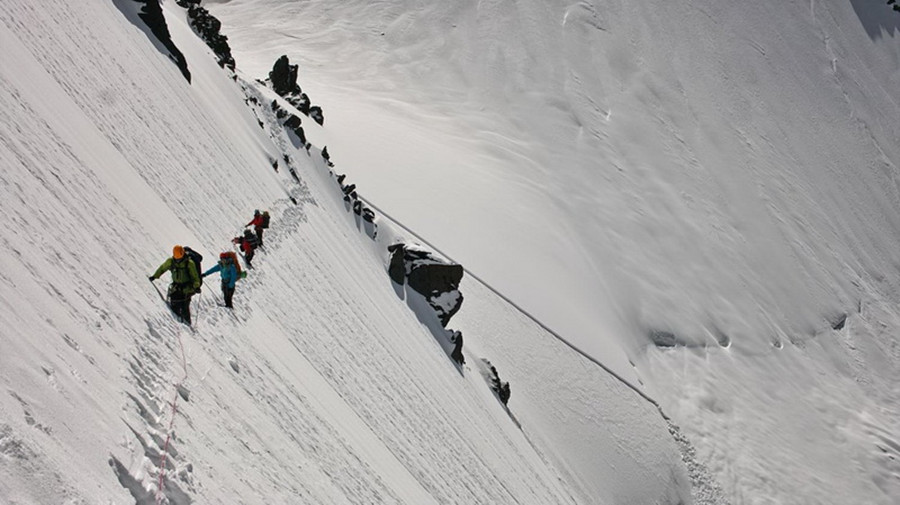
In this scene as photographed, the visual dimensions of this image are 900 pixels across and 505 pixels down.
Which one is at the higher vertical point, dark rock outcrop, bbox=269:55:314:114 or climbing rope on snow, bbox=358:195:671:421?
dark rock outcrop, bbox=269:55:314:114

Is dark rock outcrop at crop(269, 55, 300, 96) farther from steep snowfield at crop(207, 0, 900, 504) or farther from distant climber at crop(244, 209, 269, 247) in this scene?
distant climber at crop(244, 209, 269, 247)

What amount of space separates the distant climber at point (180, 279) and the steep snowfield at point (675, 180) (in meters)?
17.3

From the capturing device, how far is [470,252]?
1203 inches

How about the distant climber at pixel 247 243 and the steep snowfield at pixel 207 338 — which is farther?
the distant climber at pixel 247 243

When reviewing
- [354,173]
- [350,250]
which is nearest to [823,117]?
[354,173]

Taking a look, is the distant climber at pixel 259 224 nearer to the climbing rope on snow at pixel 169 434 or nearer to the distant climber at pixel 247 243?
the distant climber at pixel 247 243

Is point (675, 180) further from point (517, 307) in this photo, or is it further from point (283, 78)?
point (283, 78)

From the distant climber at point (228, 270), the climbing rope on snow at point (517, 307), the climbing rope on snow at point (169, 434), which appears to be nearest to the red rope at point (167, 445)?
the climbing rope on snow at point (169, 434)

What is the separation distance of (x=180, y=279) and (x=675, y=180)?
149 feet

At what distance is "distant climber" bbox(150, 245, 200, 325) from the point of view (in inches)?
339

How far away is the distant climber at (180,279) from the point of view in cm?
860

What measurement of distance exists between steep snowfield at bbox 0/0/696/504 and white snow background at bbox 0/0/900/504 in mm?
53

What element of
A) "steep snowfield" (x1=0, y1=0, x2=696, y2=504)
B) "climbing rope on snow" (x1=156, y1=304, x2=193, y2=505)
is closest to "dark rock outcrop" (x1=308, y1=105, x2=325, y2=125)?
"steep snowfield" (x1=0, y1=0, x2=696, y2=504)

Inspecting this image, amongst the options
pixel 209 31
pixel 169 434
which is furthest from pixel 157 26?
pixel 169 434
